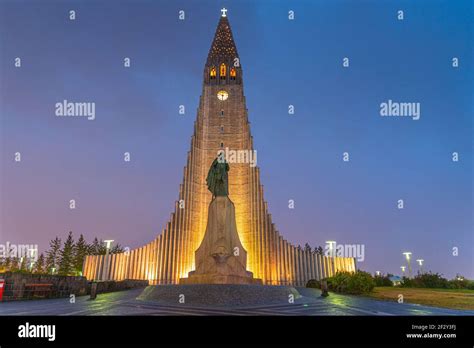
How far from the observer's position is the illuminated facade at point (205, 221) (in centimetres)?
2848

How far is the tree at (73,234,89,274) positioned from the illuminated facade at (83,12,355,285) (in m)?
24.9

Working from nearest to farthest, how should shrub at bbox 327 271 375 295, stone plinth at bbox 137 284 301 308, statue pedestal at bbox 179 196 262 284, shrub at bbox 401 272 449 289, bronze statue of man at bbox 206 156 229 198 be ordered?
stone plinth at bbox 137 284 301 308
statue pedestal at bbox 179 196 262 284
shrub at bbox 327 271 375 295
bronze statue of man at bbox 206 156 229 198
shrub at bbox 401 272 449 289

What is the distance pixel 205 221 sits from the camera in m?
30.3

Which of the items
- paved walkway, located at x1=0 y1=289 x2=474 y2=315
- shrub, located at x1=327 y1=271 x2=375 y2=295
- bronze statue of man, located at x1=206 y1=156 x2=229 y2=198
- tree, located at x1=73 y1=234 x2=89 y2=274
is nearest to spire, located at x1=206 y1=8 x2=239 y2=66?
bronze statue of man, located at x1=206 y1=156 x2=229 y2=198

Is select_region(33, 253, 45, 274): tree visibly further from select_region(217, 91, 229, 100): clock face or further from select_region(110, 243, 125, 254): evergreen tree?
select_region(217, 91, 229, 100): clock face

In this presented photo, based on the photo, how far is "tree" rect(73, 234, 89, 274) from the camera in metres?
54.3

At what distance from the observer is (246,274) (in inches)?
718

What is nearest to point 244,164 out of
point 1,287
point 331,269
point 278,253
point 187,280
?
point 278,253

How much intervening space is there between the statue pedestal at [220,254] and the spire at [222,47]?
73.1ft

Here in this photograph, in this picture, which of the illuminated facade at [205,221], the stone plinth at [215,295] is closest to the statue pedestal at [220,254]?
the stone plinth at [215,295]

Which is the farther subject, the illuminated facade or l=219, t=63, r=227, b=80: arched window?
l=219, t=63, r=227, b=80: arched window
